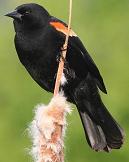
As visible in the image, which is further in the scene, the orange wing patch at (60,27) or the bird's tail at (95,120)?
the bird's tail at (95,120)

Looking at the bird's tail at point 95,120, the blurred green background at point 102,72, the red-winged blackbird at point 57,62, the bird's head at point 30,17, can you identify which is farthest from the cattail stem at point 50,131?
the blurred green background at point 102,72

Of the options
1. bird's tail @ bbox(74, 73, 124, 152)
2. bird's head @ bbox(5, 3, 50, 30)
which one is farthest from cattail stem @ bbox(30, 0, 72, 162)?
bird's tail @ bbox(74, 73, 124, 152)

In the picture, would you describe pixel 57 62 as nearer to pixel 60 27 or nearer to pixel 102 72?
pixel 60 27

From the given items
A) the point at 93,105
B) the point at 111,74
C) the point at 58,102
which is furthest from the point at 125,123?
the point at 58,102

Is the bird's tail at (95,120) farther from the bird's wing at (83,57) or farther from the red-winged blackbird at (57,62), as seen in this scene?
the bird's wing at (83,57)

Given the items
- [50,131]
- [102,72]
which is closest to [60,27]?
[50,131]

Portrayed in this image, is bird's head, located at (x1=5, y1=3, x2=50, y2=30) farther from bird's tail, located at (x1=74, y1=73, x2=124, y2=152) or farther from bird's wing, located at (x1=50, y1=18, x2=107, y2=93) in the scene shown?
bird's tail, located at (x1=74, y1=73, x2=124, y2=152)
